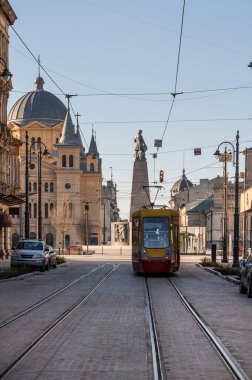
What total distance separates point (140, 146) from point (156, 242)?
7505cm

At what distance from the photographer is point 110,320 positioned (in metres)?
15.5

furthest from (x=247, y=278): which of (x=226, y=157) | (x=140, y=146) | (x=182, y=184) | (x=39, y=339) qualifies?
(x=182, y=184)

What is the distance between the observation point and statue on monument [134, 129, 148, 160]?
342 feet

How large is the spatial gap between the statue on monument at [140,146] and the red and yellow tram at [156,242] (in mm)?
69477

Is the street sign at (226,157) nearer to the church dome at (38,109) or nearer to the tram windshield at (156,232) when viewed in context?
the tram windshield at (156,232)

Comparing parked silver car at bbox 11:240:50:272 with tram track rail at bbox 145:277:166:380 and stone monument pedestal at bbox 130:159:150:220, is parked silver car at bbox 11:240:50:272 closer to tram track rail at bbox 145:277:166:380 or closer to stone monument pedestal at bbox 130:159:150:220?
tram track rail at bbox 145:277:166:380

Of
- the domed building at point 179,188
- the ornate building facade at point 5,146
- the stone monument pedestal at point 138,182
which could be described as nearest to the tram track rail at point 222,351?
the ornate building facade at point 5,146

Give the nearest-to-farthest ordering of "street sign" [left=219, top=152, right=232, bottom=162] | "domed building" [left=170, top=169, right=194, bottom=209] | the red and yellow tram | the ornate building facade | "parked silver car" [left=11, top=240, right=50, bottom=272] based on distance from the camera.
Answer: the red and yellow tram → "parked silver car" [left=11, top=240, right=50, bottom=272] → "street sign" [left=219, top=152, right=232, bottom=162] → the ornate building facade → "domed building" [left=170, top=169, right=194, bottom=209]

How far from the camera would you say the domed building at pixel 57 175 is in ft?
447

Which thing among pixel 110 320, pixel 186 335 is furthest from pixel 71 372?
pixel 110 320

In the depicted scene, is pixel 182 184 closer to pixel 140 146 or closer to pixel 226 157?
pixel 140 146

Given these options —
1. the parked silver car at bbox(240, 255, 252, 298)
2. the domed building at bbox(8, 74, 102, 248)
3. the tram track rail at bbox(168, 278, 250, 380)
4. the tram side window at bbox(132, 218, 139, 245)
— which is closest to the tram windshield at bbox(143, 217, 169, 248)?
the tram side window at bbox(132, 218, 139, 245)

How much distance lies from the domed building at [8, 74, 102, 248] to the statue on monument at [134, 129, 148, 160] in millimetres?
26796

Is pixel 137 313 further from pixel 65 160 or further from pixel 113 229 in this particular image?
pixel 65 160
